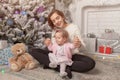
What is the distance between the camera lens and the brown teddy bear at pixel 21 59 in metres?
1.22

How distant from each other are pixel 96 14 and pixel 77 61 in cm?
88

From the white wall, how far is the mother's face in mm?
624

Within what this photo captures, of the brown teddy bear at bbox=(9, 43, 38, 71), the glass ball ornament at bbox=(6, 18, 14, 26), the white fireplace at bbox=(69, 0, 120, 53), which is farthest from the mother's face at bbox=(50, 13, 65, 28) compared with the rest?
the white fireplace at bbox=(69, 0, 120, 53)

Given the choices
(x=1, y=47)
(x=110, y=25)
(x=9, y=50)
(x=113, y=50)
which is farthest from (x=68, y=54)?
(x=110, y=25)

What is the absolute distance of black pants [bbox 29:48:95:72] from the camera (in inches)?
43.2

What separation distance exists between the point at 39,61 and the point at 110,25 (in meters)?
0.90

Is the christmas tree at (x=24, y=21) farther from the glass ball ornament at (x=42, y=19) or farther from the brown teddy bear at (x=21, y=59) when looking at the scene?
the brown teddy bear at (x=21, y=59)

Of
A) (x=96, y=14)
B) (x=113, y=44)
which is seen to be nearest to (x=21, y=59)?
(x=113, y=44)

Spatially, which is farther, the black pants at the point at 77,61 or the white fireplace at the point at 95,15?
the white fireplace at the point at 95,15

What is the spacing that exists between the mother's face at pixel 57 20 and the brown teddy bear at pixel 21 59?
297mm

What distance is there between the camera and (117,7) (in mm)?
1726

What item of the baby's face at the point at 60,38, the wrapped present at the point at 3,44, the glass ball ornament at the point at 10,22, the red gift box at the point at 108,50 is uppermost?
the glass ball ornament at the point at 10,22

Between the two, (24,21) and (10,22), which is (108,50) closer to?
(24,21)

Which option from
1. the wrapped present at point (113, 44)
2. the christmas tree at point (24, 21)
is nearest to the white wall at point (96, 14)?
the wrapped present at point (113, 44)
